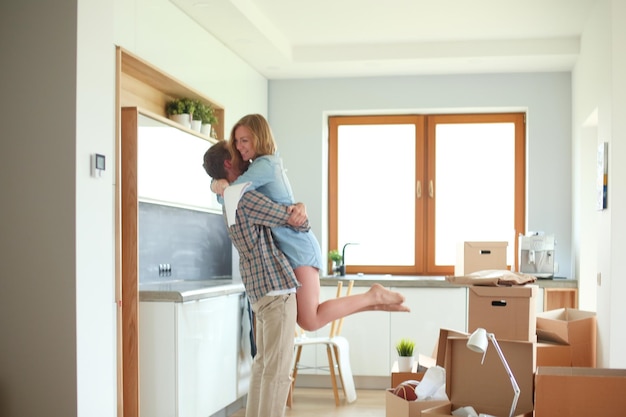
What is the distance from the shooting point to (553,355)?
458 centimetres

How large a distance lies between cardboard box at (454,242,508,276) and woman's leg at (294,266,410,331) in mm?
2150

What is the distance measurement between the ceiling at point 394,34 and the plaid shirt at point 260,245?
1882 mm

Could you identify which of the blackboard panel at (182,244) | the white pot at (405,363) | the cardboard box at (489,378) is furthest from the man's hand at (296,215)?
the blackboard panel at (182,244)

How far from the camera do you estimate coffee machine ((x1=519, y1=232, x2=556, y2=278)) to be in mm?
6504

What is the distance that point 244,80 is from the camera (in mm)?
6621

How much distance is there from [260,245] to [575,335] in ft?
6.89

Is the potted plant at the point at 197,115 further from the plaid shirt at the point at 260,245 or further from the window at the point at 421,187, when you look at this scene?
the window at the point at 421,187

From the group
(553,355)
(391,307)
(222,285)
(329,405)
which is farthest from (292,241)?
(329,405)

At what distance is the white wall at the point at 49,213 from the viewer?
3330 millimetres

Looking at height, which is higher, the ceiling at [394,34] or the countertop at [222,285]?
the ceiling at [394,34]

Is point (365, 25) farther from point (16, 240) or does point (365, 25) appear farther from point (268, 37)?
point (16, 240)

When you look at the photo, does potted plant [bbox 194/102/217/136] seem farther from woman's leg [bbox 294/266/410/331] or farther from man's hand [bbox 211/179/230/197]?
woman's leg [bbox 294/266/410/331]

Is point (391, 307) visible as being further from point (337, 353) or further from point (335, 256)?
point (335, 256)

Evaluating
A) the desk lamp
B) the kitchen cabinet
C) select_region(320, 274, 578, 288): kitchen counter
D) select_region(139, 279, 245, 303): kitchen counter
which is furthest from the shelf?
the desk lamp
